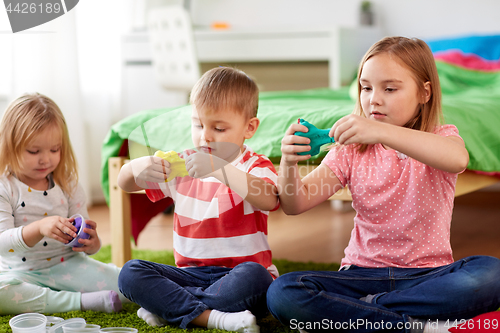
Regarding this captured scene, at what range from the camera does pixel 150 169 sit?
1.03 m

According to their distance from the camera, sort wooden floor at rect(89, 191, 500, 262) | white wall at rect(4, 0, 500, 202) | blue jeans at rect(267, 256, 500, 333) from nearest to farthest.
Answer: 1. blue jeans at rect(267, 256, 500, 333)
2. wooden floor at rect(89, 191, 500, 262)
3. white wall at rect(4, 0, 500, 202)

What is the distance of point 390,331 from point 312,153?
334mm

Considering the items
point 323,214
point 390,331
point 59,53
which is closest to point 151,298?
point 390,331

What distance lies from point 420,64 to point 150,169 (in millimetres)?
558

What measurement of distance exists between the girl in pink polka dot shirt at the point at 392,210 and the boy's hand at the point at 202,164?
123 mm

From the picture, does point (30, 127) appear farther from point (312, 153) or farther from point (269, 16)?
point (269, 16)

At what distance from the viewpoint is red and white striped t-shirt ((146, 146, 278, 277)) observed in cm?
108

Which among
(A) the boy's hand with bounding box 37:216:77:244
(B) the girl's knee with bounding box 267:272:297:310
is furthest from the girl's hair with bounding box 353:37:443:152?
(A) the boy's hand with bounding box 37:216:77:244

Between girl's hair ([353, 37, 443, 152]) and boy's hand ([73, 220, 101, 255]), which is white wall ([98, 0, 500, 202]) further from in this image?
girl's hair ([353, 37, 443, 152])

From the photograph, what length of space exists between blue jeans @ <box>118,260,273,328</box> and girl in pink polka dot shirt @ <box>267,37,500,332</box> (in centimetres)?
6

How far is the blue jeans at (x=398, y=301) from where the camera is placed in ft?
2.92

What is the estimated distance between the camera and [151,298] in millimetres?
991

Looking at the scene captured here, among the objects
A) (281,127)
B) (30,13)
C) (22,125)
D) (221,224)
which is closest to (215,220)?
(221,224)

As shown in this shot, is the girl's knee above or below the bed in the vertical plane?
below
